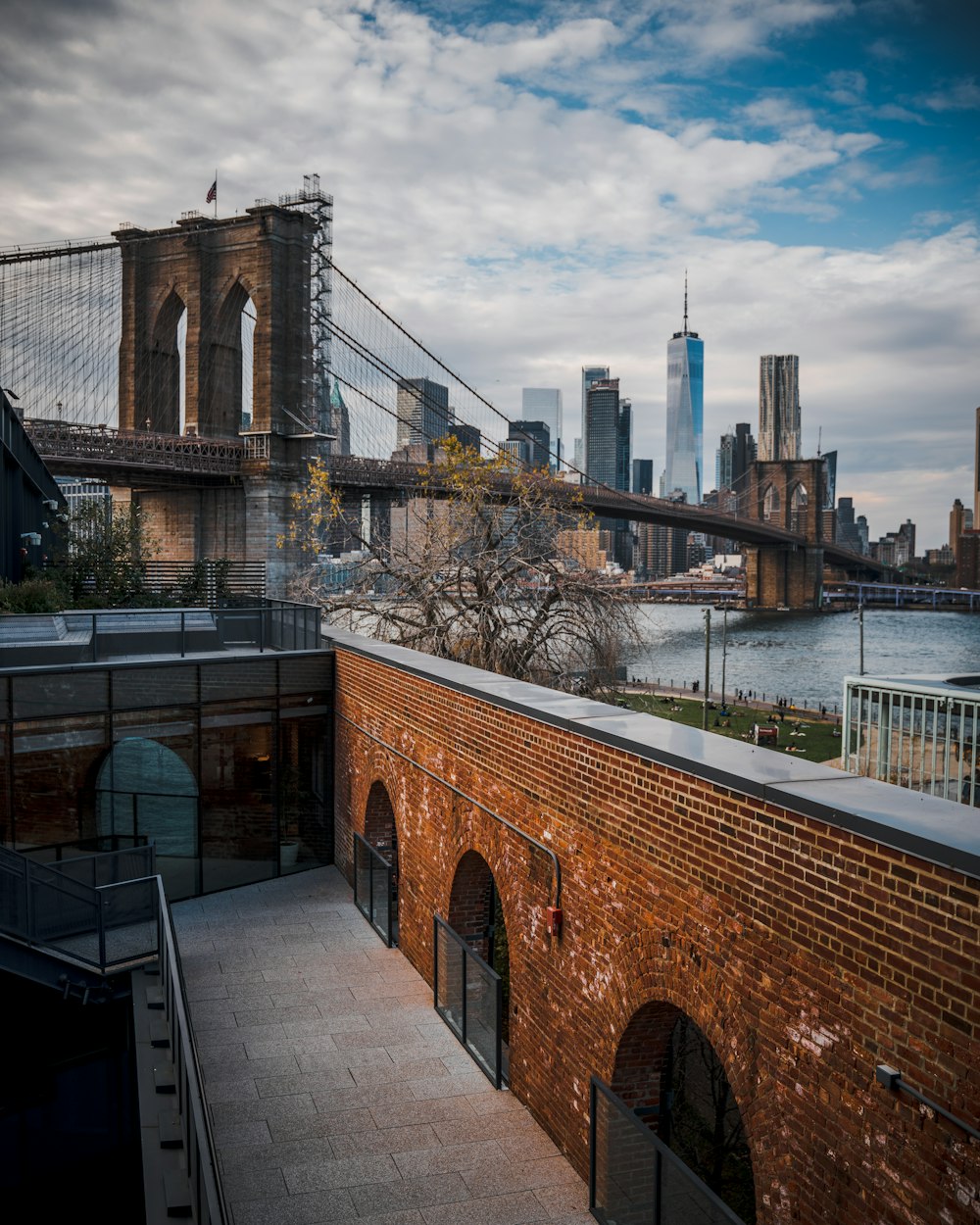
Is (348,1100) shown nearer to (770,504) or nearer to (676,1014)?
(676,1014)

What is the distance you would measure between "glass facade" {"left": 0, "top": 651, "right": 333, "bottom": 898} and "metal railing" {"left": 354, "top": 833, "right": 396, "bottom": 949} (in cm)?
188

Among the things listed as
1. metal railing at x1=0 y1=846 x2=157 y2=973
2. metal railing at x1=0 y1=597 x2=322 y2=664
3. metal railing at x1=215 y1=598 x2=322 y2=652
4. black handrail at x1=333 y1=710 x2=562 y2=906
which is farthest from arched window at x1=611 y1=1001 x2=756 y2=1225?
metal railing at x1=0 y1=597 x2=322 y2=664

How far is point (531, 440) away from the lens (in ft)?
167

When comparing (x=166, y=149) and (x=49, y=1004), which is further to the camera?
(x=166, y=149)

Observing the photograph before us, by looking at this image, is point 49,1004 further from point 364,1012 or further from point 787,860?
point 787,860

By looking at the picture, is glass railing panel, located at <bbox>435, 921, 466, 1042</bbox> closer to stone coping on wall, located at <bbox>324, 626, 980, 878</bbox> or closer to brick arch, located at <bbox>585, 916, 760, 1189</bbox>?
stone coping on wall, located at <bbox>324, 626, 980, 878</bbox>

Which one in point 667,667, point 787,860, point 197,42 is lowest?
point 667,667

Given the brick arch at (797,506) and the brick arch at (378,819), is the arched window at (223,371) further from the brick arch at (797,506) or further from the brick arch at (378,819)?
the brick arch at (797,506)

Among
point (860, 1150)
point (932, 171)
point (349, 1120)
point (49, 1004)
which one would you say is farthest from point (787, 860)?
point (932, 171)

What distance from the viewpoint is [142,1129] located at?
699cm

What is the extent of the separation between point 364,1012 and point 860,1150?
6359 millimetres

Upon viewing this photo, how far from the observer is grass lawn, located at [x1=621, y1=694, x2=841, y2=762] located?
4188cm

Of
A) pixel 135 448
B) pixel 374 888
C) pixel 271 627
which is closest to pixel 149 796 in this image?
pixel 271 627

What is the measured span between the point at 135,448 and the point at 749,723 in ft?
96.9
